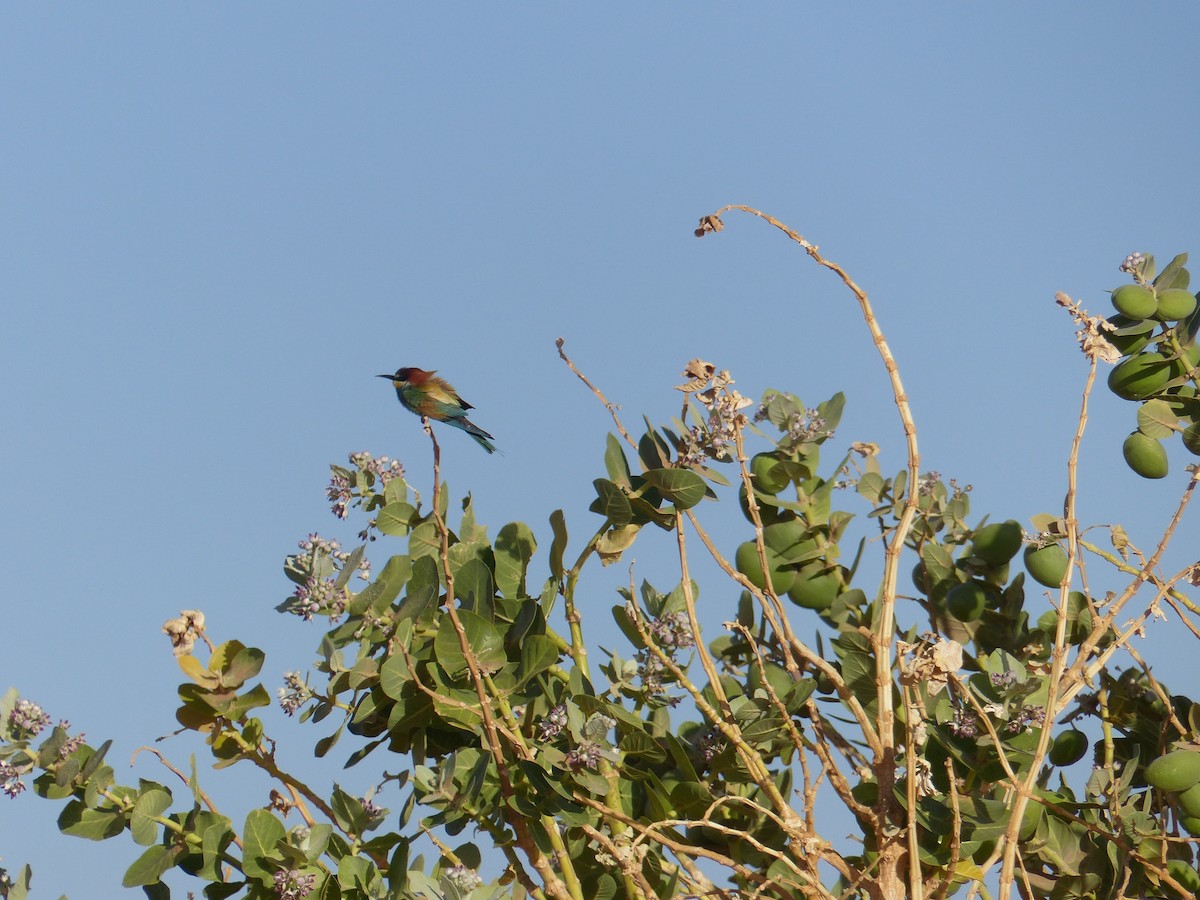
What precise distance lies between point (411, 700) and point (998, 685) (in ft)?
2.76

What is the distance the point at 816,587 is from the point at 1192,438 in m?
0.68

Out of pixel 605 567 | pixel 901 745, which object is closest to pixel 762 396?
pixel 605 567

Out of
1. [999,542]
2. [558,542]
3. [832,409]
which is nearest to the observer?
[558,542]

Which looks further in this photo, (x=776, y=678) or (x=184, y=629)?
(x=776, y=678)

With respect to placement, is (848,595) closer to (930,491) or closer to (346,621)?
(930,491)

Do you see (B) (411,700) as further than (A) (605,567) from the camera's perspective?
No

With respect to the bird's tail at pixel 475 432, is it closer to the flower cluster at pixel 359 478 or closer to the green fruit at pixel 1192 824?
the flower cluster at pixel 359 478

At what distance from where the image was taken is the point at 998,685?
5.79 ft

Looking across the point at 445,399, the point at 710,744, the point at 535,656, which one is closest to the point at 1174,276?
the point at 710,744

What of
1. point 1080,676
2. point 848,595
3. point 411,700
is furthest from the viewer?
point 848,595

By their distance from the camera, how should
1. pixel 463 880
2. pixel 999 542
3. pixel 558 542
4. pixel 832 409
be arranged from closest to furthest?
pixel 463 880 < pixel 558 542 < pixel 999 542 < pixel 832 409

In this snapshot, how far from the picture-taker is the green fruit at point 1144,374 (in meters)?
2.09

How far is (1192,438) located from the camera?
2.00m

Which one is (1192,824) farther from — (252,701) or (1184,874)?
(252,701)
